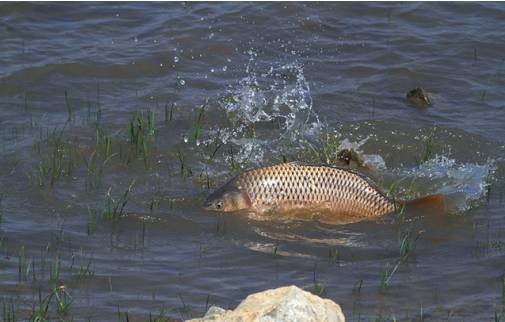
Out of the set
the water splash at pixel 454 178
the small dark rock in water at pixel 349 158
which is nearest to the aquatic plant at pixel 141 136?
the small dark rock in water at pixel 349 158

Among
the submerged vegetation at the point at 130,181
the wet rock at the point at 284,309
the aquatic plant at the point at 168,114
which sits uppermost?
the wet rock at the point at 284,309

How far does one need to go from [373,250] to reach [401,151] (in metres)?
2.39

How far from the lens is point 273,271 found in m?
7.59

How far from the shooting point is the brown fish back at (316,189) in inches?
333

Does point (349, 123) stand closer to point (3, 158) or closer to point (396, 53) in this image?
point (396, 53)

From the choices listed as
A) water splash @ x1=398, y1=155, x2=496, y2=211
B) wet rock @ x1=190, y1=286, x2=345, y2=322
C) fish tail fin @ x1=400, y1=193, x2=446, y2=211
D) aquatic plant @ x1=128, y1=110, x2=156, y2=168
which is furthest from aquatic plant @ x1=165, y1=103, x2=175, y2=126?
wet rock @ x1=190, y1=286, x2=345, y2=322

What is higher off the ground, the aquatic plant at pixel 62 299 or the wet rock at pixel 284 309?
the wet rock at pixel 284 309

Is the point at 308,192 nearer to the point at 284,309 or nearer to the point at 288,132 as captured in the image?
the point at 288,132

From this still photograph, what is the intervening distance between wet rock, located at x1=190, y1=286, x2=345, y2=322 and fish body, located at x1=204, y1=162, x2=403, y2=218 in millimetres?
3236

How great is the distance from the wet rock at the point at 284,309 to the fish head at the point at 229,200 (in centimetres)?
325

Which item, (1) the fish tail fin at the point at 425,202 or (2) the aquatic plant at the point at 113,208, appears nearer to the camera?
(2) the aquatic plant at the point at 113,208

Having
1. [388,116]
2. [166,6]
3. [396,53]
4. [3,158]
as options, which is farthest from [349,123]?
[166,6]

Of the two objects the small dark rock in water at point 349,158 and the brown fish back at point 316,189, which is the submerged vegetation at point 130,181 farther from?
the brown fish back at point 316,189

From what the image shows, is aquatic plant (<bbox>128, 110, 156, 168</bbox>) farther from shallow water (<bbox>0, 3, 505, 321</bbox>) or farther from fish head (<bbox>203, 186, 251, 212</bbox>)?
fish head (<bbox>203, 186, 251, 212</bbox>)
